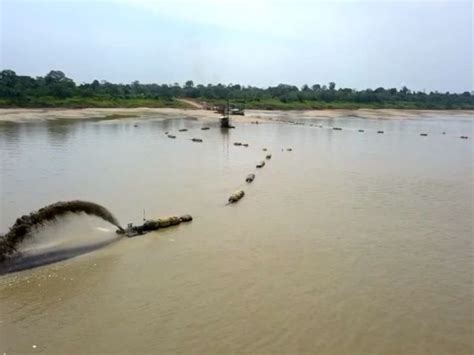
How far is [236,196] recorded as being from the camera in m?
16.0

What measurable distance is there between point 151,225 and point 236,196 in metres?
4.46

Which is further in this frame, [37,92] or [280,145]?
[37,92]

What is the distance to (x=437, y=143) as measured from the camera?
126 feet

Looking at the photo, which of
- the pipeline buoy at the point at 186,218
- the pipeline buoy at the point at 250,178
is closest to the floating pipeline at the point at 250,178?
the pipeline buoy at the point at 250,178

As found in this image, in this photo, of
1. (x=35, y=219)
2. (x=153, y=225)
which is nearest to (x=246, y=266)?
(x=153, y=225)

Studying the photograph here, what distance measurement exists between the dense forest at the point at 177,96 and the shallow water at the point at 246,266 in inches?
1692

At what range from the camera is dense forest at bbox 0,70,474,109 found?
61.6 m

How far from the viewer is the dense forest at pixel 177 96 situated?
202 feet

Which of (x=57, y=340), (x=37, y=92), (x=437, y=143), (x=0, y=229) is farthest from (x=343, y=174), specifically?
(x=37, y=92)

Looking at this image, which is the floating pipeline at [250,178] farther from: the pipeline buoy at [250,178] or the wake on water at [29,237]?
the wake on water at [29,237]

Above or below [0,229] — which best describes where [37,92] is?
above

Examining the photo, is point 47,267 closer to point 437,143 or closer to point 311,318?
point 311,318

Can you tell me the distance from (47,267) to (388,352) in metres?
6.49

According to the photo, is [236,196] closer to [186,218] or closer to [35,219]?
[186,218]
